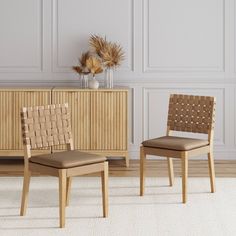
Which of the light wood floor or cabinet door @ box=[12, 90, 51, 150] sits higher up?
cabinet door @ box=[12, 90, 51, 150]

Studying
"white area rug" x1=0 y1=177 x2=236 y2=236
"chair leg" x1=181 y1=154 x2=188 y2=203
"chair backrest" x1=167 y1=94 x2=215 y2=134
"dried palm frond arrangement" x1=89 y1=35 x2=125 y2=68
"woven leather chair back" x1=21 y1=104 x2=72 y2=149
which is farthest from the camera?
"dried palm frond arrangement" x1=89 y1=35 x2=125 y2=68

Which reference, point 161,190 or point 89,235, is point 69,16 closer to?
point 161,190

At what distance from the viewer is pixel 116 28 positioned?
692cm

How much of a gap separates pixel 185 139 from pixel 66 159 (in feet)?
3.87

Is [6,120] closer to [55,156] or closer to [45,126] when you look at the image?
[45,126]

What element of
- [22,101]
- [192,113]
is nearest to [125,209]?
[192,113]

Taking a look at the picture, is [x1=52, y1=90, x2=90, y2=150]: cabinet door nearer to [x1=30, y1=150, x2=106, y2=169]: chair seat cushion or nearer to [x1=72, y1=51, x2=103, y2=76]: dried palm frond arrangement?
[x1=72, y1=51, x2=103, y2=76]: dried palm frond arrangement

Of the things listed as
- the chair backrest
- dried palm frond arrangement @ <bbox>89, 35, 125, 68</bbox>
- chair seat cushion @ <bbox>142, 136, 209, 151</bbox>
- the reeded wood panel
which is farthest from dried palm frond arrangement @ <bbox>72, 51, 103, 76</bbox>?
chair seat cushion @ <bbox>142, 136, 209, 151</bbox>

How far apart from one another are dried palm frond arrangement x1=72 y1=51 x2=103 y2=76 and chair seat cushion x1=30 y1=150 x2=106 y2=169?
1.95 metres

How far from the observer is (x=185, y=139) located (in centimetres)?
540

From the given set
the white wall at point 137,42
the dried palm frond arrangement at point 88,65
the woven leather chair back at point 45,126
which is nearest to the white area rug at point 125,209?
the woven leather chair back at point 45,126

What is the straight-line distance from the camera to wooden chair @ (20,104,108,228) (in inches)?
179

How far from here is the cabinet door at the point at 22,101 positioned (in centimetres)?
655

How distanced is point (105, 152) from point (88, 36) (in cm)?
119
